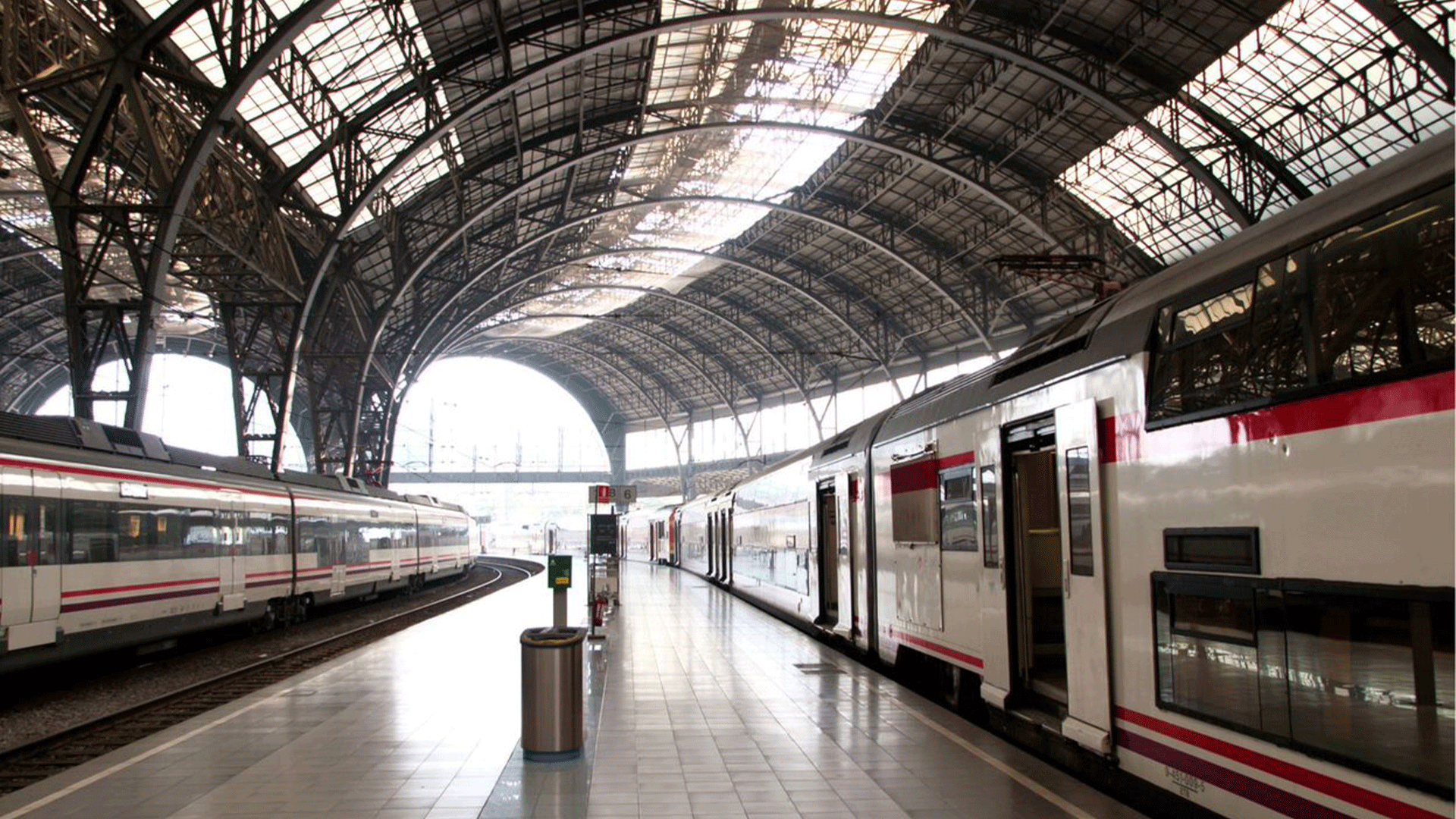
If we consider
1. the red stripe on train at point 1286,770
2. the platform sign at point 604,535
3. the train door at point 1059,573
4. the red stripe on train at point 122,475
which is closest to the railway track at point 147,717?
the red stripe on train at point 122,475

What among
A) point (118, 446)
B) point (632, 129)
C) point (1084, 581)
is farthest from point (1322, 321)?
point (632, 129)

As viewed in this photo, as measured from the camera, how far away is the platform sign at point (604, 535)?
22.5 metres

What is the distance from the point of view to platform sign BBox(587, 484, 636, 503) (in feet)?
71.5

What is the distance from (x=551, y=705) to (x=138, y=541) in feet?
31.1

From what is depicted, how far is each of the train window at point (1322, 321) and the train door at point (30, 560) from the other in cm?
1209

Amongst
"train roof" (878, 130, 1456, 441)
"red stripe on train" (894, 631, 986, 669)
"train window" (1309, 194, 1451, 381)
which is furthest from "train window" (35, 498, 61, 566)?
"train window" (1309, 194, 1451, 381)

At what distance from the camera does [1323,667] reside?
16.9 ft

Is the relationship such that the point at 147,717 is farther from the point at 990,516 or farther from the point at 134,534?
the point at 990,516

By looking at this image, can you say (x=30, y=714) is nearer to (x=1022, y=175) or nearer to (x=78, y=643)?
(x=78, y=643)

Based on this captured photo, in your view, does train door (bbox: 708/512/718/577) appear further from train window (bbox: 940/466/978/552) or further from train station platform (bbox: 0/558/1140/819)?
train window (bbox: 940/466/978/552)

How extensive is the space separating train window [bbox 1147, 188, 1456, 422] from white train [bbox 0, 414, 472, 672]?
1226cm

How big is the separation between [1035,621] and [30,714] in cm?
1148

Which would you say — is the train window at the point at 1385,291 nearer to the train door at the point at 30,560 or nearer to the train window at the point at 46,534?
the train door at the point at 30,560

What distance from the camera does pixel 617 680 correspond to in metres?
13.9
